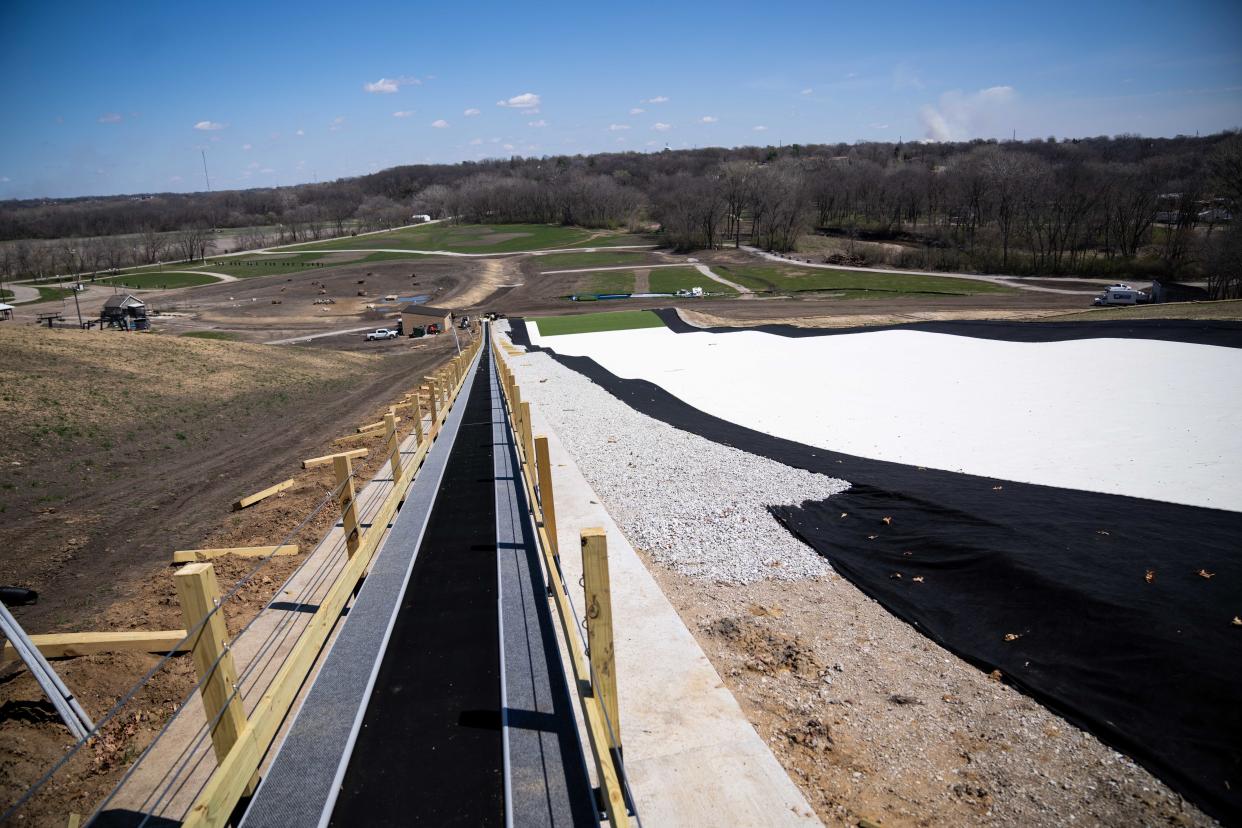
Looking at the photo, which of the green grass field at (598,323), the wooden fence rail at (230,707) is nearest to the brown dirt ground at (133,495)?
the wooden fence rail at (230,707)

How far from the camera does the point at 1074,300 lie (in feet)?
191

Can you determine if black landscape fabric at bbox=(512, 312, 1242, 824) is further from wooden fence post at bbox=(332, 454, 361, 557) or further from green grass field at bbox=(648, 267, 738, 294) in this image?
green grass field at bbox=(648, 267, 738, 294)

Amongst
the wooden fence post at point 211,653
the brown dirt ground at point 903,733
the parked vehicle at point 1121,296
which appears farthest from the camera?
the parked vehicle at point 1121,296

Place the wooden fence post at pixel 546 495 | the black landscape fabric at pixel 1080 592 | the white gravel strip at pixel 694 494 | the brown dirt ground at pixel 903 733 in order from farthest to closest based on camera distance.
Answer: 1. the white gravel strip at pixel 694 494
2. the wooden fence post at pixel 546 495
3. the black landscape fabric at pixel 1080 592
4. the brown dirt ground at pixel 903 733

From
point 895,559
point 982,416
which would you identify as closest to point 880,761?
point 895,559

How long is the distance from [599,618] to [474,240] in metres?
132

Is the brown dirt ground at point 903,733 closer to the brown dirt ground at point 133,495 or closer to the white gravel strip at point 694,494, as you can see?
the white gravel strip at point 694,494

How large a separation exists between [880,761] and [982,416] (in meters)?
15.1

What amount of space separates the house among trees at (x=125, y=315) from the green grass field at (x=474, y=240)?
211ft

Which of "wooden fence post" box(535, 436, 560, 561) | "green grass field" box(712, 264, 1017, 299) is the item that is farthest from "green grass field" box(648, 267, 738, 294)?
"wooden fence post" box(535, 436, 560, 561)

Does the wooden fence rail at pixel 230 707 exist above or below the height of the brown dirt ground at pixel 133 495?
above

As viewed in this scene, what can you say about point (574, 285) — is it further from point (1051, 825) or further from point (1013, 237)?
Answer: point (1051, 825)

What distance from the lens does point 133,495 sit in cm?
1485

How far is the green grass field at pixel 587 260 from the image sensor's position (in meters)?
A: 94.4
